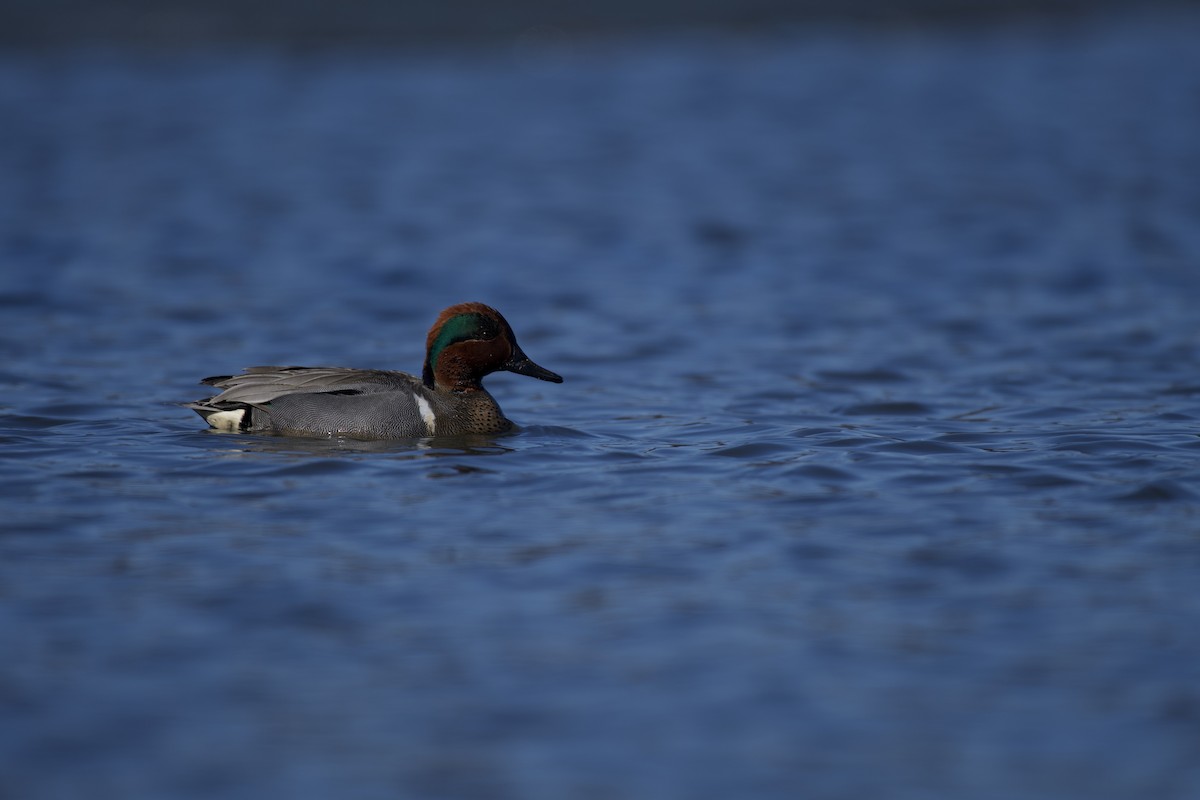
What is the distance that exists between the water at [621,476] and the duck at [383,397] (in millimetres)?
209

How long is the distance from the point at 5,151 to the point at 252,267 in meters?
6.21

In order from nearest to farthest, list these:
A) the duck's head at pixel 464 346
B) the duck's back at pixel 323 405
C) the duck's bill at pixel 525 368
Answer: the duck's back at pixel 323 405 → the duck's head at pixel 464 346 → the duck's bill at pixel 525 368

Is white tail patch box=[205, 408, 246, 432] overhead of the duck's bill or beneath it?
beneath

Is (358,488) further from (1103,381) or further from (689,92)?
(689,92)

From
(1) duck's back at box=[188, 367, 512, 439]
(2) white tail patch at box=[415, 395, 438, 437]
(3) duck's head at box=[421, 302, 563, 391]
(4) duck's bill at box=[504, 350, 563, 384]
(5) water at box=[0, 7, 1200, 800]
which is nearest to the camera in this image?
(5) water at box=[0, 7, 1200, 800]

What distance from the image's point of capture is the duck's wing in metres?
8.40

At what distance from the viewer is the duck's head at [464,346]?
28.8ft

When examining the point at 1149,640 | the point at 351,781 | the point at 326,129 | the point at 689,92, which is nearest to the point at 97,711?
Answer: the point at 351,781

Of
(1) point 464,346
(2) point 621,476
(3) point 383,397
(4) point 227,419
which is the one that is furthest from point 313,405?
(2) point 621,476

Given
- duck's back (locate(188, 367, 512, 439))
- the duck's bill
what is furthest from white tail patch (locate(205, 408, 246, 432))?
the duck's bill

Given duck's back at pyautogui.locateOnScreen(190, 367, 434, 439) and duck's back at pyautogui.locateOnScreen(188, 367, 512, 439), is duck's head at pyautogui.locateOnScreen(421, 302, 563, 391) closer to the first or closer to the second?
duck's back at pyautogui.locateOnScreen(188, 367, 512, 439)

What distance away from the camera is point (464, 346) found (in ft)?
29.0

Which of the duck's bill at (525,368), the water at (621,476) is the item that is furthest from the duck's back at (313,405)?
the duck's bill at (525,368)

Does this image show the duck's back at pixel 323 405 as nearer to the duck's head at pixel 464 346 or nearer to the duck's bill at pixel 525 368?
the duck's head at pixel 464 346
